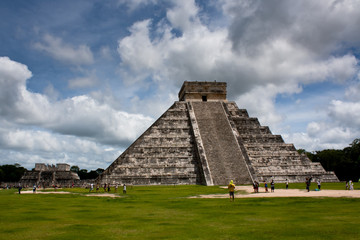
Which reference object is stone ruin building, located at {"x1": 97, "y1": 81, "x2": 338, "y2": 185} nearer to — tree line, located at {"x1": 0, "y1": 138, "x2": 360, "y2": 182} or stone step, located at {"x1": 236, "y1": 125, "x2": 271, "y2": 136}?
stone step, located at {"x1": 236, "y1": 125, "x2": 271, "y2": 136}

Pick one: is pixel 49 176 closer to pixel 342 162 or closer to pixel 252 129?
pixel 252 129

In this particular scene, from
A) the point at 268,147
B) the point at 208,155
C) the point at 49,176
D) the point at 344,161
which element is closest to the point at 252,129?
the point at 268,147

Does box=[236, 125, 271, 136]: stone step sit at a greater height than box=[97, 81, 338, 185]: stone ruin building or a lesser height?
greater

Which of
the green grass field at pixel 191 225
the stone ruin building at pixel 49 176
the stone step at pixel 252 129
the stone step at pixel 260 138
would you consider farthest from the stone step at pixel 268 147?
the green grass field at pixel 191 225

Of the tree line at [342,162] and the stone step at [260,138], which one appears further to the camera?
the tree line at [342,162]

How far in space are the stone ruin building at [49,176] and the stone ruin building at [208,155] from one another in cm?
834

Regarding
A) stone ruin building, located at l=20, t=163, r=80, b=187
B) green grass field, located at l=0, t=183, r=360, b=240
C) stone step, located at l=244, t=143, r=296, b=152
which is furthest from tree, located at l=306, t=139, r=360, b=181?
green grass field, located at l=0, t=183, r=360, b=240

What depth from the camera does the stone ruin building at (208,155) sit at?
26.0 meters

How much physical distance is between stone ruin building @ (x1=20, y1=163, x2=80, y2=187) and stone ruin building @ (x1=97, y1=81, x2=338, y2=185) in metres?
8.34

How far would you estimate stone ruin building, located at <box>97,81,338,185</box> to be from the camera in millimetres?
26000

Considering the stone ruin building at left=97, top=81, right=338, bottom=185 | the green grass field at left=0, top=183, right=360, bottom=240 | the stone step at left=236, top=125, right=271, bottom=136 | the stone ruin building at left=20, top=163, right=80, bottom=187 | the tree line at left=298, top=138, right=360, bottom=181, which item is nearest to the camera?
the green grass field at left=0, top=183, right=360, bottom=240

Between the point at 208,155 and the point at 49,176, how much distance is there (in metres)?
18.0

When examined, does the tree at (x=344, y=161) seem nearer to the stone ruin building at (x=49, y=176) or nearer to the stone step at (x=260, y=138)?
the stone step at (x=260, y=138)

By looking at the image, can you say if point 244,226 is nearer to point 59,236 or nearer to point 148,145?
point 59,236
